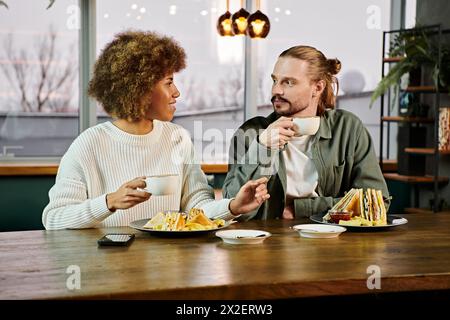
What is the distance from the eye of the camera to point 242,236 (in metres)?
1.89

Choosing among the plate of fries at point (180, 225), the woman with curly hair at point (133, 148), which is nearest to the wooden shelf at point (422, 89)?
the woman with curly hair at point (133, 148)

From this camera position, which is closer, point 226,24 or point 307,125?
point 307,125

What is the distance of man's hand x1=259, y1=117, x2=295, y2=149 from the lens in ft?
7.17

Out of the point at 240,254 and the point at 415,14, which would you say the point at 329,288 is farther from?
the point at 415,14

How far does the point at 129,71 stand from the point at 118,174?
406 mm

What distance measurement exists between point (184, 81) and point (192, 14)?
0.55 metres

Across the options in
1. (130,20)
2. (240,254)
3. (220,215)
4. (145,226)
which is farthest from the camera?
(130,20)

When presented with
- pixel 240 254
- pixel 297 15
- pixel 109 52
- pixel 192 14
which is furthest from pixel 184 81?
pixel 240 254

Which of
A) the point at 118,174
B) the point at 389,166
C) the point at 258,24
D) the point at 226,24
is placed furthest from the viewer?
the point at 389,166

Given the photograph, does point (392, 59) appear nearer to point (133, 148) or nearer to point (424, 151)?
point (424, 151)

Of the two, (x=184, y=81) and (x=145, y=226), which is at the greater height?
(x=184, y=81)

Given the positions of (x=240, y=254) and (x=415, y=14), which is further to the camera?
(x=415, y=14)

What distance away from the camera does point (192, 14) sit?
17.4 feet

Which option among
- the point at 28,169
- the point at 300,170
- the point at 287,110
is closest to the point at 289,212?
the point at 300,170
